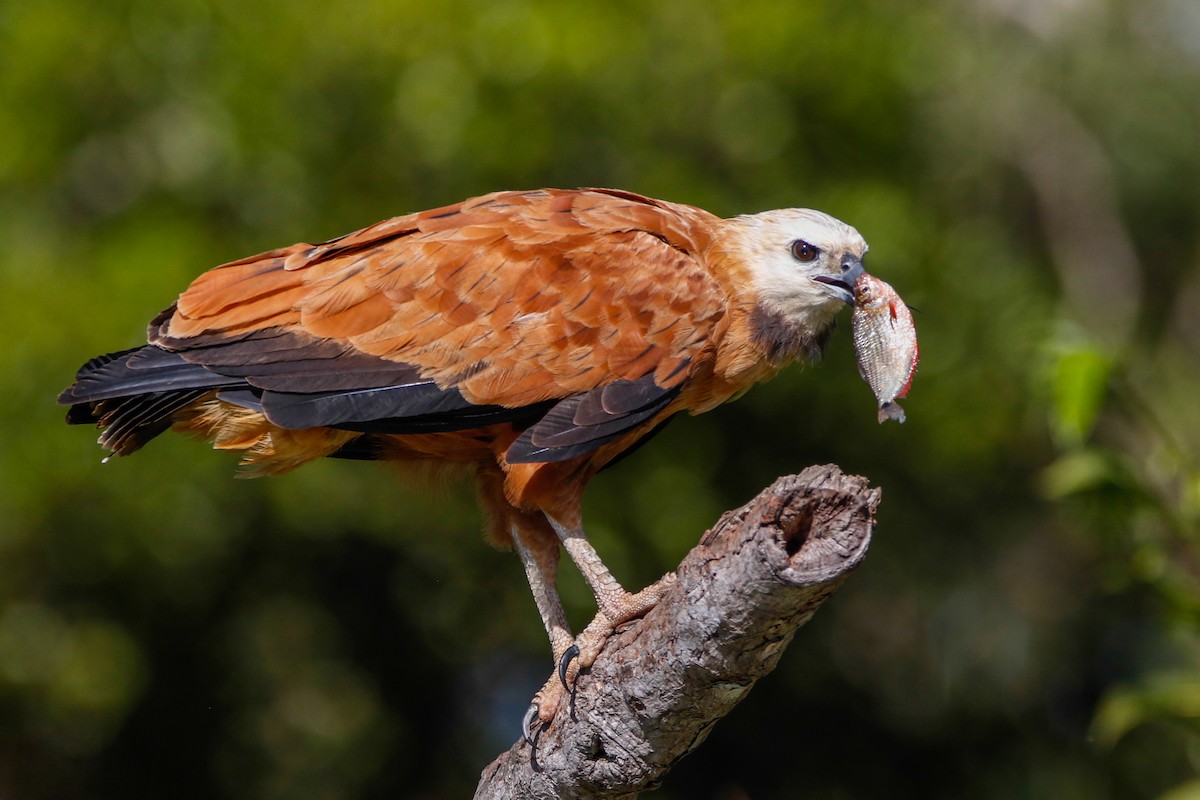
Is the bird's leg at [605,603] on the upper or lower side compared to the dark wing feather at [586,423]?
lower

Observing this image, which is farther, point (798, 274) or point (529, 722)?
point (798, 274)

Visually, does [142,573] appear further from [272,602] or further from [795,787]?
[795,787]

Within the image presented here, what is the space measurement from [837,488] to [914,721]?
25.5 feet

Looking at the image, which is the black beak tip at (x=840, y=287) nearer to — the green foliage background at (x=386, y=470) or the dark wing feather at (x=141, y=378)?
the green foliage background at (x=386, y=470)

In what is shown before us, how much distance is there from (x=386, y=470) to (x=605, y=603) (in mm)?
1895

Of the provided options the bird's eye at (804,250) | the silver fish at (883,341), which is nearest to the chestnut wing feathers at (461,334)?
the bird's eye at (804,250)

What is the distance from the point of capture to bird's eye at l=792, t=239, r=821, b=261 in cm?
464

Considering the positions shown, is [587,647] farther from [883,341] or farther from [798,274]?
[798,274]

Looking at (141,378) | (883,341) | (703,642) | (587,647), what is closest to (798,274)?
(883,341)

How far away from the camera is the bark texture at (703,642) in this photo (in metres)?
3.14

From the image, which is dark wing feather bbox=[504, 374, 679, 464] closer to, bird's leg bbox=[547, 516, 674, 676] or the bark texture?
bird's leg bbox=[547, 516, 674, 676]

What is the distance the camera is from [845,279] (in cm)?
462

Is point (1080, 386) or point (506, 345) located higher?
point (506, 345)

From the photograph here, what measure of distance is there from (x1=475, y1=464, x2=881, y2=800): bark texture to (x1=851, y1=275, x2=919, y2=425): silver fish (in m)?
1.04
